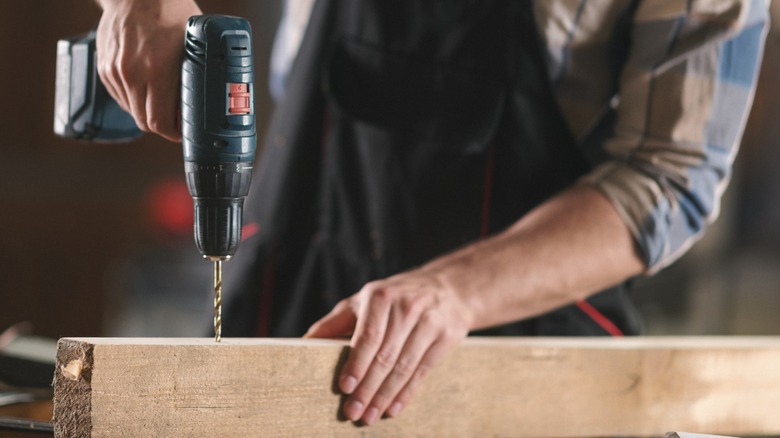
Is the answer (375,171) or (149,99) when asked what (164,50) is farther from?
(375,171)

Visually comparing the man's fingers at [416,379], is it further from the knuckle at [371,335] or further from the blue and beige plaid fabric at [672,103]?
the blue and beige plaid fabric at [672,103]

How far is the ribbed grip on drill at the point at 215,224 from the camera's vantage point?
31.2 inches

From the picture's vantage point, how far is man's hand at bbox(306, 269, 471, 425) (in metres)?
0.86

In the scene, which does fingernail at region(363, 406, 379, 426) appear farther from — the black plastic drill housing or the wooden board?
the black plastic drill housing

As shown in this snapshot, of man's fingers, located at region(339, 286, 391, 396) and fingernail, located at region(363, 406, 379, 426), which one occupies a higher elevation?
man's fingers, located at region(339, 286, 391, 396)

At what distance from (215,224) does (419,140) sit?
498 millimetres

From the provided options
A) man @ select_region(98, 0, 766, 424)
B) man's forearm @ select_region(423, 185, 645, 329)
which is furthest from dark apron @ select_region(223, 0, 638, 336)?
man's forearm @ select_region(423, 185, 645, 329)

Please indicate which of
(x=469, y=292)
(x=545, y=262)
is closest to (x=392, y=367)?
(x=469, y=292)

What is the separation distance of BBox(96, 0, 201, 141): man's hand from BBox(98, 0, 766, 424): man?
0.28 metres

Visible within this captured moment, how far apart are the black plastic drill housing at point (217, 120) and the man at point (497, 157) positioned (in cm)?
19

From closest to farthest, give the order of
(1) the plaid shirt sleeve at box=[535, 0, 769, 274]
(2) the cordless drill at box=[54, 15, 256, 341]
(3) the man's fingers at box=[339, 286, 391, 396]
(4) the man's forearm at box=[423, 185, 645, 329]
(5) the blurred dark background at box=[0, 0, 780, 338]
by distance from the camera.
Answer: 1. (2) the cordless drill at box=[54, 15, 256, 341]
2. (3) the man's fingers at box=[339, 286, 391, 396]
3. (4) the man's forearm at box=[423, 185, 645, 329]
4. (1) the plaid shirt sleeve at box=[535, 0, 769, 274]
5. (5) the blurred dark background at box=[0, 0, 780, 338]

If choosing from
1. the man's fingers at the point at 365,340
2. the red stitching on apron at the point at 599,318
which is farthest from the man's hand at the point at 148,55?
the red stitching on apron at the point at 599,318

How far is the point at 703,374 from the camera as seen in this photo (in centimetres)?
110

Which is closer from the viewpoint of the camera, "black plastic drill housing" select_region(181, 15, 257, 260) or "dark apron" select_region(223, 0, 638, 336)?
"black plastic drill housing" select_region(181, 15, 257, 260)
